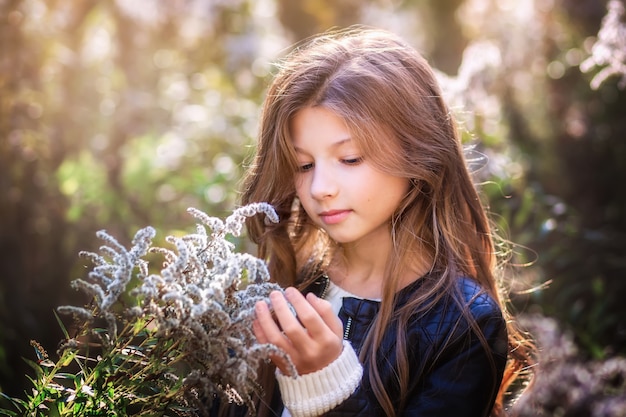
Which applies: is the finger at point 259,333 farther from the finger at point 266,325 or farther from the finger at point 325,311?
→ the finger at point 325,311

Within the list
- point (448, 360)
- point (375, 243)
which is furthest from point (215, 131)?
point (448, 360)

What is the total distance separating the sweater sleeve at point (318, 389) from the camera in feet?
6.04

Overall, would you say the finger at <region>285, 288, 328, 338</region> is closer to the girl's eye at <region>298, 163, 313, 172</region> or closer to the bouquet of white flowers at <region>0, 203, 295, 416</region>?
the bouquet of white flowers at <region>0, 203, 295, 416</region>

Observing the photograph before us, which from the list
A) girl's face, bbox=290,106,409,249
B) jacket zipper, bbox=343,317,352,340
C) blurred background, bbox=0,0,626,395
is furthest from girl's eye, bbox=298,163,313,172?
blurred background, bbox=0,0,626,395

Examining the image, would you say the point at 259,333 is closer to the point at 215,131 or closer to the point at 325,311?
the point at 325,311

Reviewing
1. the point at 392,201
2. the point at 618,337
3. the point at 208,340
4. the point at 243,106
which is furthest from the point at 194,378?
the point at 243,106

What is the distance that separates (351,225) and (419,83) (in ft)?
1.79

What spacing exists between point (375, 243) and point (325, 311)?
65cm

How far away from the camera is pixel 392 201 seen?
2.28m

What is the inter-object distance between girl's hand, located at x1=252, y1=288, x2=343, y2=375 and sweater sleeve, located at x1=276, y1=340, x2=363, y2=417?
19 millimetres

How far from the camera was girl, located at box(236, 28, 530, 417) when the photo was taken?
1.90 metres

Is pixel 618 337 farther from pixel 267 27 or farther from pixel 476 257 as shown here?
pixel 267 27

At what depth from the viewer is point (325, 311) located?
1.81 meters

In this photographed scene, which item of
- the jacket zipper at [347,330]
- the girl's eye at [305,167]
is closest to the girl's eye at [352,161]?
the girl's eye at [305,167]
